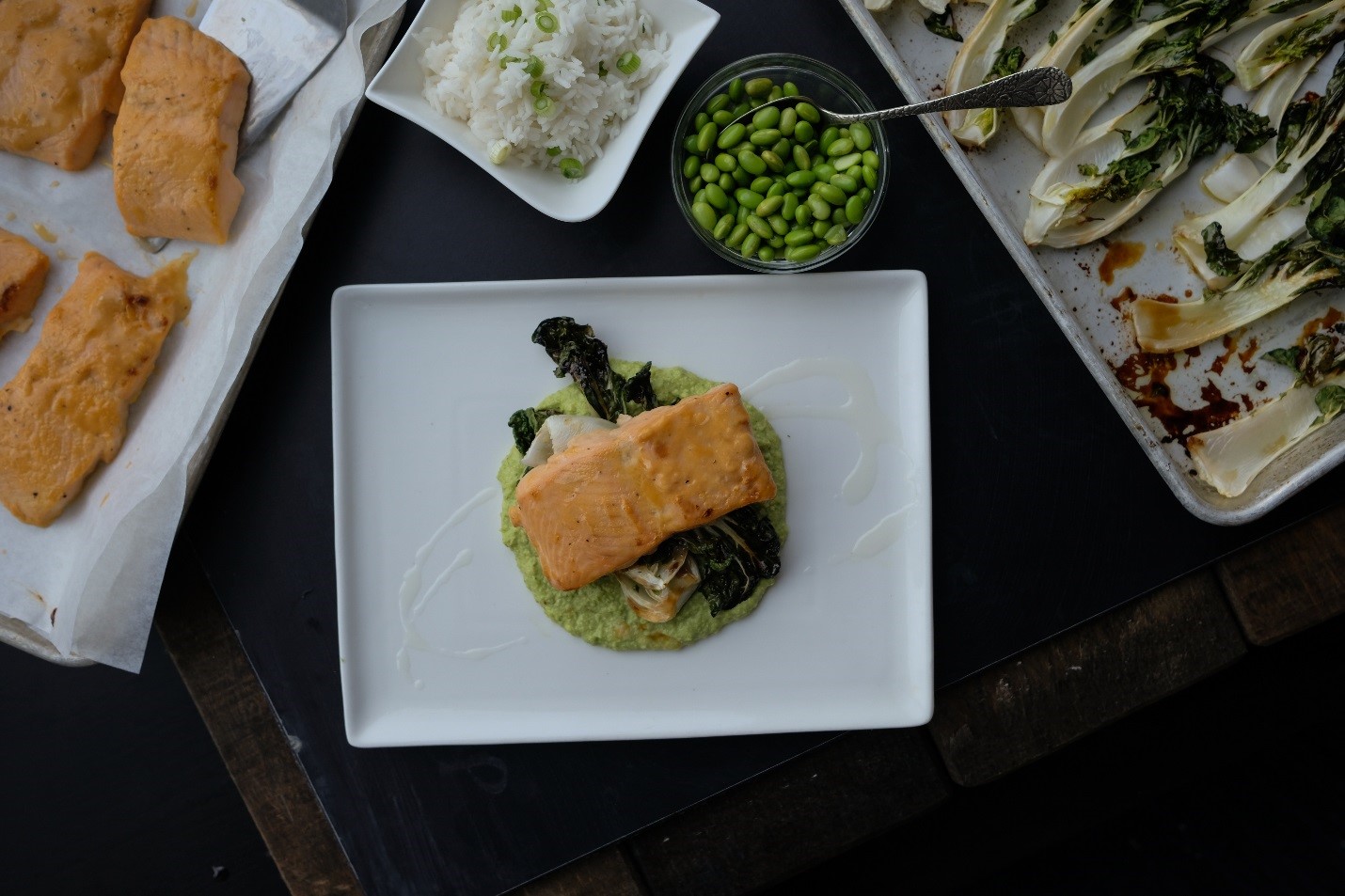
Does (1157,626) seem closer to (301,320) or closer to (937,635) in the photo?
(937,635)

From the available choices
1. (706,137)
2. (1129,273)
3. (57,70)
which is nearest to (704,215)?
(706,137)

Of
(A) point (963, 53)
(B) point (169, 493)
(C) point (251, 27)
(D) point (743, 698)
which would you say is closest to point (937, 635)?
(D) point (743, 698)

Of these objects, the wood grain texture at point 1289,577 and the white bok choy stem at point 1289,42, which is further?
the wood grain texture at point 1289,577

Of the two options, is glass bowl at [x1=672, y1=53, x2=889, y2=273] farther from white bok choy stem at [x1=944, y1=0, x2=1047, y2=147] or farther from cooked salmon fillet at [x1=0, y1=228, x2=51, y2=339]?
cooked salmon fillet at [x1=0, y1=228, x2=51, y2=339]

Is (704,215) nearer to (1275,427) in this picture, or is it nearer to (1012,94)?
(1012,94)

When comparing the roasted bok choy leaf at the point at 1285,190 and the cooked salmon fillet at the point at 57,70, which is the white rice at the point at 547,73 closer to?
Result: the cooked salmon fillet at the point at 57,70

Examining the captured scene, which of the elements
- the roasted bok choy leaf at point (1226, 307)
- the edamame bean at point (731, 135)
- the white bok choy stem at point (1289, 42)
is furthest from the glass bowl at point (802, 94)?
the white bok choy stem at point (1289, 42)

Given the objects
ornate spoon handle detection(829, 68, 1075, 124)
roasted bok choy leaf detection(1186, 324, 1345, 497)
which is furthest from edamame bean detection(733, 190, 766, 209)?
roasted bok choy leaf detection(1186, 324, 1345, 497)
